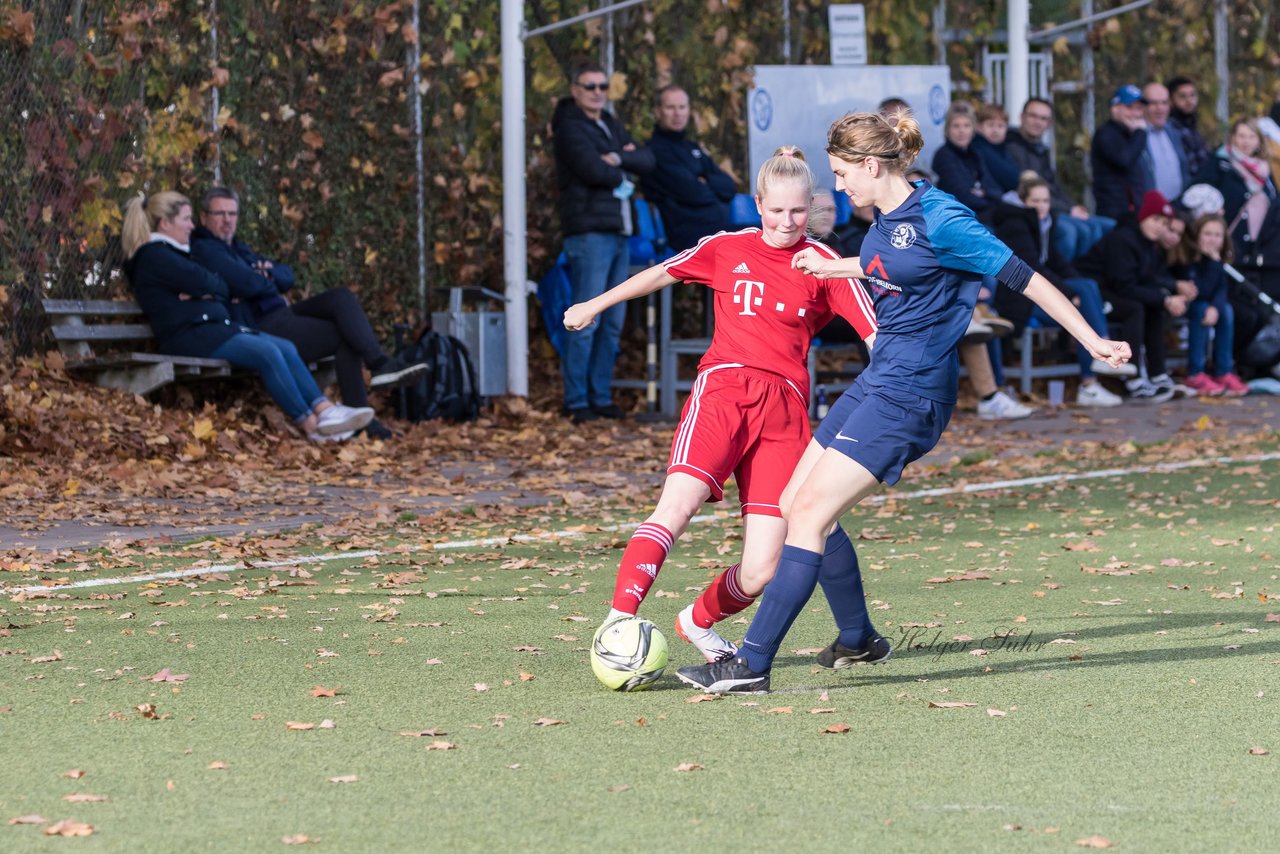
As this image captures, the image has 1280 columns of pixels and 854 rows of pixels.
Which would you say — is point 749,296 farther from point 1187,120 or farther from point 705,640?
point 1187,120

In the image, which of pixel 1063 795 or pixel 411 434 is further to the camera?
pixel 411 434

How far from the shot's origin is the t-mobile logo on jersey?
6105 mm

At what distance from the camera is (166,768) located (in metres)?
4.75

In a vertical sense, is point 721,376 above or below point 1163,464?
above

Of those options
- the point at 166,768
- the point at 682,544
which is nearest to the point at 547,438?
the point at 682,544

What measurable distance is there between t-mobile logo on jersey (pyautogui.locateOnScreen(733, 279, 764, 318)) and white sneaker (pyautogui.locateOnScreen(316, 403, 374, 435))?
704 cm

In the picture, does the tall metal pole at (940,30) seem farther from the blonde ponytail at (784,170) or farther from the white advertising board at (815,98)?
the blonde ponytail at (784,170)

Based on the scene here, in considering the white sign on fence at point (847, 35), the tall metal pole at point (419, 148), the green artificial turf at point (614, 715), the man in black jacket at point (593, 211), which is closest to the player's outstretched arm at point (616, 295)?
the green artificial turf at point (614, 715)

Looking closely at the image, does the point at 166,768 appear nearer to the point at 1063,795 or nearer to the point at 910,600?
the point at 1063,795

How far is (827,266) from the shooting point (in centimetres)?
579

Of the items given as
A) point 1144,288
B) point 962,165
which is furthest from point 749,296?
point 1144,288

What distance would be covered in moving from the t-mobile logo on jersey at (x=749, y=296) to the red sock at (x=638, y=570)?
30.9 inches

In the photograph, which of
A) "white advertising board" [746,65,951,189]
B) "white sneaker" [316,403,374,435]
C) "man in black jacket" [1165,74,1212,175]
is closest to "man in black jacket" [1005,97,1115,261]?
"white advertising board" [746,65,951,189]

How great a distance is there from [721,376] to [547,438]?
7.61m
